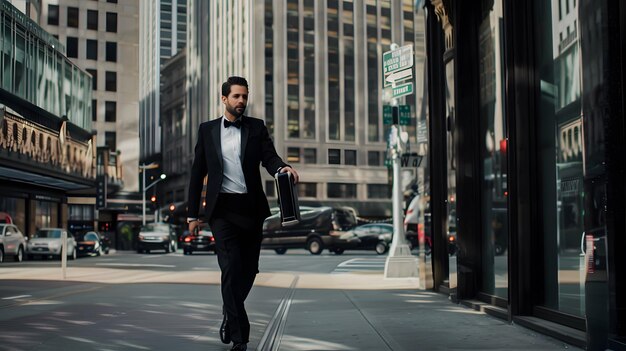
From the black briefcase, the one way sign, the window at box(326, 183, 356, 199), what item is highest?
the window at box(326, 183, 356, 199)

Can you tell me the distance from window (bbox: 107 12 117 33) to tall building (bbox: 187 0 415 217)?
14.6 m

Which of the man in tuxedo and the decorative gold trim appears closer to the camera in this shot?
the man in tuxedo

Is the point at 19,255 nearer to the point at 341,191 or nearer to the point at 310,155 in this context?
the point at 310,155

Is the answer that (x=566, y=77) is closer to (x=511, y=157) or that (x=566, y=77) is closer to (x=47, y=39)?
(x=511, y=157)

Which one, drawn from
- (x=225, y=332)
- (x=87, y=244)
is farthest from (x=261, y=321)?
(x=87, y=244)

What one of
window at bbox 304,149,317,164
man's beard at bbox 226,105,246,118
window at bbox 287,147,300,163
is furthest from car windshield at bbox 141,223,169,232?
man's beard at bbox 226,105,246,118

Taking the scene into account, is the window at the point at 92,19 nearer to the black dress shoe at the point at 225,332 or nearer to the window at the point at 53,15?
the window at the point at 53,15

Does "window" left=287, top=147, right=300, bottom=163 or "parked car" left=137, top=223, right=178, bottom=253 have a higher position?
"window" left=287, top=147, right=300, bottom=163

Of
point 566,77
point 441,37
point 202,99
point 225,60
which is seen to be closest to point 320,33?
point 225,60

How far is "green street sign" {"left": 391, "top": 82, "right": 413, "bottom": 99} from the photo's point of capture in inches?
608

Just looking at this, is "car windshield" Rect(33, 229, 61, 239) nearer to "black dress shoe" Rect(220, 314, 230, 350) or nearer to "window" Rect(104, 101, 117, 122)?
"black dress shoe" Rect(220, 314, 230, 350)

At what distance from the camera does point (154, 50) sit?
138 m

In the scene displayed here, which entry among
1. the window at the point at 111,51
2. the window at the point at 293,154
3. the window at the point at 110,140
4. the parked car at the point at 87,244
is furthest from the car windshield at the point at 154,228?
the window at the point at 293,154

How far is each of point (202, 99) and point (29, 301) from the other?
82.1m
